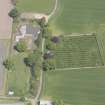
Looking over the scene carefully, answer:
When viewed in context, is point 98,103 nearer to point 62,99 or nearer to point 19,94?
point 62,99

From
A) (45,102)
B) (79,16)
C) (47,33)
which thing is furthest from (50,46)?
(45,102)

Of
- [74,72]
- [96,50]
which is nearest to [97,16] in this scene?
[96,50]

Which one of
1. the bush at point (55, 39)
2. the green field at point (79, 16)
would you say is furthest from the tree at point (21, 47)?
the green field at point (79, 16)

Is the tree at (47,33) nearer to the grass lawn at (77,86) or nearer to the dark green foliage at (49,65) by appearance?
the dark green foliage at (49,65)

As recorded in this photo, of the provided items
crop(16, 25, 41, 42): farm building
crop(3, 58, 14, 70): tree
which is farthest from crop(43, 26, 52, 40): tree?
crop(3, 58, 14, 70): tree

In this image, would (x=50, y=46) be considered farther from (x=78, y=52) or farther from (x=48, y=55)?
(x=78, y=52)
